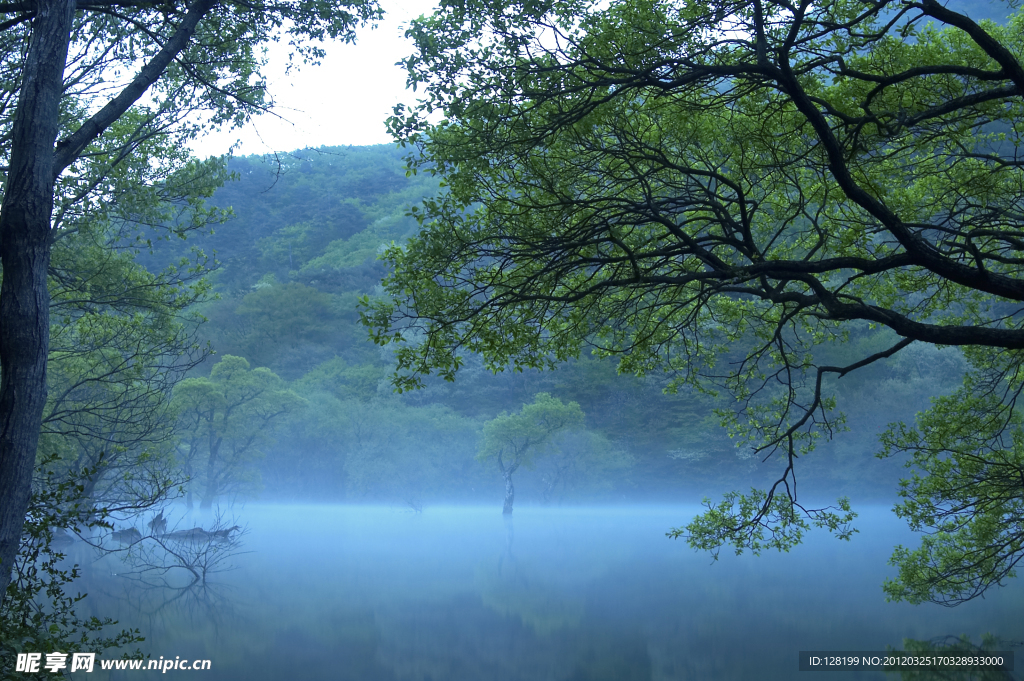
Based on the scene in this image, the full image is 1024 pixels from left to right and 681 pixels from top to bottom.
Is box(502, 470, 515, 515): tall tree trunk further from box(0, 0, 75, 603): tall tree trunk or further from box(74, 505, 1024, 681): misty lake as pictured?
box(0, 0, 75, 603): tall tree trunk

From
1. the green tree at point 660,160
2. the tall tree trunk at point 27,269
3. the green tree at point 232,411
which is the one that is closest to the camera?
the tall tree trunk at point 27,269

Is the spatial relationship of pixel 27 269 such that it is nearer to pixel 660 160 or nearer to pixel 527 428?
pixel 660 160

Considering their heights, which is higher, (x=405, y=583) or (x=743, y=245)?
(x=743, y=245)

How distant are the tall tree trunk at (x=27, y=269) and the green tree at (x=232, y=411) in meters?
30.2

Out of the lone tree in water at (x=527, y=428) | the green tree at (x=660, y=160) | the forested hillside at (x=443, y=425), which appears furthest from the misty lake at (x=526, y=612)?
the forested hillside at (x=443, y=425)

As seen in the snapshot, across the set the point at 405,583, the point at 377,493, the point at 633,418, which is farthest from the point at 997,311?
the point at 377,493

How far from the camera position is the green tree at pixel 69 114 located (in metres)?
4.89

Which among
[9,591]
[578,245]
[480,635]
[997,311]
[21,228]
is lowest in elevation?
[480,635]

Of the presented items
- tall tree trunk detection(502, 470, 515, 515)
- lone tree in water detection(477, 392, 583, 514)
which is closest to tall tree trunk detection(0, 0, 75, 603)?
lone tree in water detection(477, 392, 583, 514)

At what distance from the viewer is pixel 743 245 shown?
636cm

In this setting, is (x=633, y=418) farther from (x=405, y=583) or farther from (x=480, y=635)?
(x=480, y=635)

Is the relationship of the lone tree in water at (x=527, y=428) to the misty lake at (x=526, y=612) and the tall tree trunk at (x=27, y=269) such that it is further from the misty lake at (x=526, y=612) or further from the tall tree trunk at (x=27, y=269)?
the tall tree trunk at (x=27, y=269)

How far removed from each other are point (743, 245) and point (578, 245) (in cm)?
152

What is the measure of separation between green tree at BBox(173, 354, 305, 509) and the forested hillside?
0.10 meters
